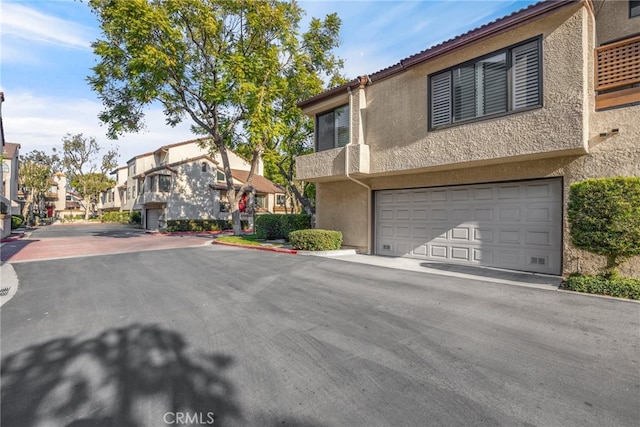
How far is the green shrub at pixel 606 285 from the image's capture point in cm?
590

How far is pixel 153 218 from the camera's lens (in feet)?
Result: 103

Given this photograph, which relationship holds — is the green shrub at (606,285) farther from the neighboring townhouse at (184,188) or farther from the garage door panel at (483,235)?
the neighboring townhouse at (184,188)

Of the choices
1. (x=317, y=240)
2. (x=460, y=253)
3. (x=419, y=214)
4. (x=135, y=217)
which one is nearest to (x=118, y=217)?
(x=135, y=217)

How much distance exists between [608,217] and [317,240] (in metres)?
8.53

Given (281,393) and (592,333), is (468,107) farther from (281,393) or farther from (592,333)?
(281,393)

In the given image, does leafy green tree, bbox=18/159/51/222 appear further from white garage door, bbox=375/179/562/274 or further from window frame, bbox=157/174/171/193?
white garage door, bbox=375/179/562/274

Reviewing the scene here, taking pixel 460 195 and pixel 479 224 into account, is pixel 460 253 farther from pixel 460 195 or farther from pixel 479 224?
pixel 460 195

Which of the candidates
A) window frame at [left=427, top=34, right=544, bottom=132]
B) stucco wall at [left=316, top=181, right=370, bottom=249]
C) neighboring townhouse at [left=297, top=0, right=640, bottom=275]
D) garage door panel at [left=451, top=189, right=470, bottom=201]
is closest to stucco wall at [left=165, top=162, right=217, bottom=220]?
stucco wall at [left=316, top=181, right=370, bottom=249]

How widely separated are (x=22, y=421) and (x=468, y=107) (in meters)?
10.3

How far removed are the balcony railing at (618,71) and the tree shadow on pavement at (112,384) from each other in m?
9.70

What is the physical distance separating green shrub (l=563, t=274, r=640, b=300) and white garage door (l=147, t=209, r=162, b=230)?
106 ft

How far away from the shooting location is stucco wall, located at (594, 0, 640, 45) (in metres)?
7.54

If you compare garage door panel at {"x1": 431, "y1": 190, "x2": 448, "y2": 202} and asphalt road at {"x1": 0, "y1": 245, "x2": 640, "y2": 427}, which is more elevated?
garage door panel at {"x1": 431, "y1": 190, "x2": 448, "y2": 202}

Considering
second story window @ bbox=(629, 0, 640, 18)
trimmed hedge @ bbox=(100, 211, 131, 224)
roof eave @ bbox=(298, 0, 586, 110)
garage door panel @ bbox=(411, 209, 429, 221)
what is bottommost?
trimmed hedge @ bbox=(100, 211, 131, 224)
